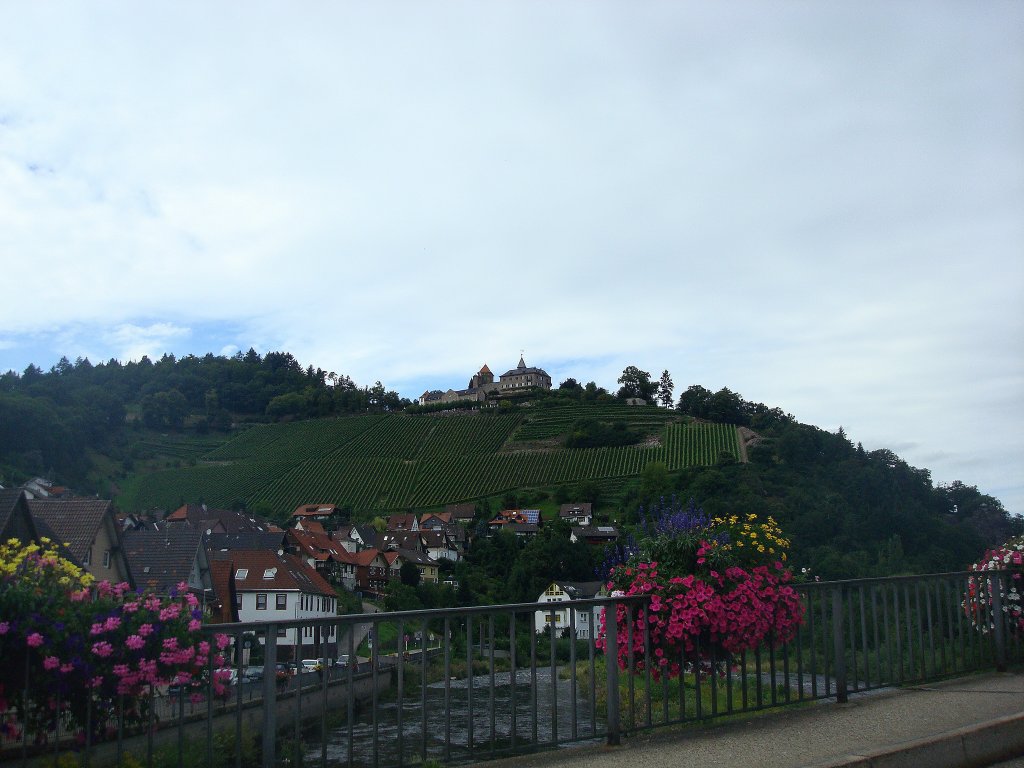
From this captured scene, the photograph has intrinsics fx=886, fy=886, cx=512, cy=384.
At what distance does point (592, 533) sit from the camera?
7894cm

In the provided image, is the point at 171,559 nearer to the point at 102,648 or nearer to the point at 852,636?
the point at 852,636

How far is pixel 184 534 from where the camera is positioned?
127ft

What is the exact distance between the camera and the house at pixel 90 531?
94.1ft

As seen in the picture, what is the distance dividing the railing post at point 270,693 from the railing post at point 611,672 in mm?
2231

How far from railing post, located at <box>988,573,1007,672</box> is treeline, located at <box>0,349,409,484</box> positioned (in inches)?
4161

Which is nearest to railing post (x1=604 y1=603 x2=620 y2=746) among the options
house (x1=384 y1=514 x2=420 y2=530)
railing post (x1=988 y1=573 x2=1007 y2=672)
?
railing post (x1=988 y1=573 x2=1007 y2=672)

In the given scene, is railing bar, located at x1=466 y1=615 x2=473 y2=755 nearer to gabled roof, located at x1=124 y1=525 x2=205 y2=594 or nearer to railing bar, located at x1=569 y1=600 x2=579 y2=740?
railing bar, located at x1=569 y1=600 x2=579 y2=740

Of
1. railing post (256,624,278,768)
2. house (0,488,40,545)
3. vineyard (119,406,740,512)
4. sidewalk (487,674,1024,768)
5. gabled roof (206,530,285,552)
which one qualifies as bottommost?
gabled roof (206,530,285,552)

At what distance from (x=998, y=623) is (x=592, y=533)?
234 ft

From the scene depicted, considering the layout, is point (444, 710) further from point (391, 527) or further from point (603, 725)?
point (391, 527)

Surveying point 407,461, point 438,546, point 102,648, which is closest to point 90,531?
point 102,648

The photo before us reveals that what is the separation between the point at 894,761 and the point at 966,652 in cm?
369

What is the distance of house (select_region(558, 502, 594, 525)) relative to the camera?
287ft

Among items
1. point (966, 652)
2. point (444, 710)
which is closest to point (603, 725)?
point (444, 710)
